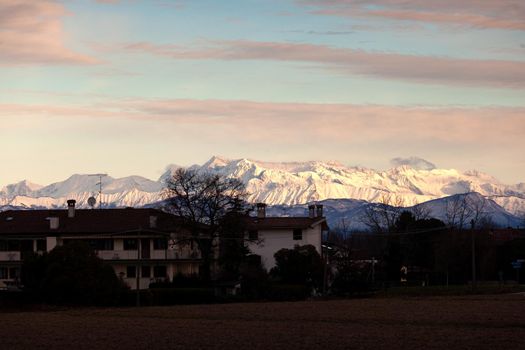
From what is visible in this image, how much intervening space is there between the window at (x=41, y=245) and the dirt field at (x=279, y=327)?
31649 millimetres

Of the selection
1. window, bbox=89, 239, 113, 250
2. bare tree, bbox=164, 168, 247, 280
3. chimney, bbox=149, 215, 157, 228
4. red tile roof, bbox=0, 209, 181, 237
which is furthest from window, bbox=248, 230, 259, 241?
window, bbox=89, 239, 113, 250

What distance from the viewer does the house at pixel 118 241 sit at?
92562 mm

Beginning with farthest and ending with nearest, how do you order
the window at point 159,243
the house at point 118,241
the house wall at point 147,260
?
the window at point 159,243 < the house at point 118,241 < the house wall at point 147,260

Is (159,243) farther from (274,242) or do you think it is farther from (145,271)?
(274,242)

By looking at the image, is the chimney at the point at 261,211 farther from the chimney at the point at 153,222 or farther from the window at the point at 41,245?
the window at the point at 41,245

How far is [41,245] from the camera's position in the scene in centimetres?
9619

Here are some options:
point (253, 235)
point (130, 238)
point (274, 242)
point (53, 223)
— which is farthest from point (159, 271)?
point (274, 242)

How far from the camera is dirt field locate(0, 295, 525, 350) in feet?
125

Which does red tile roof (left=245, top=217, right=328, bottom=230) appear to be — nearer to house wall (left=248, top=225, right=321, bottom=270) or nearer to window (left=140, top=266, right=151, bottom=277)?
house wall (left=248, top=225, right=321, bottom=270)

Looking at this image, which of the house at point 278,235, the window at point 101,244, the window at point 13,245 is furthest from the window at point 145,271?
the window at point 13,245

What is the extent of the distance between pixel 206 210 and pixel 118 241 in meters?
8.48

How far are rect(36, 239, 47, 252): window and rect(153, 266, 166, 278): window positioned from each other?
1055 centimetres

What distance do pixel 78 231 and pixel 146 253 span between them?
7.11 metres

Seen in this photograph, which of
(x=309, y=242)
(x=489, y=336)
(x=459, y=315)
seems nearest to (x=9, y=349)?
(x=489, y=336)
